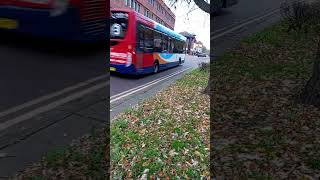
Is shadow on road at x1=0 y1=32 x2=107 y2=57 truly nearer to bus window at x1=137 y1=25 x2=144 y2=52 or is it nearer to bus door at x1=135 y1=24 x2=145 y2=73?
bus door at x1=135 y1=24 x2=145 y2=73

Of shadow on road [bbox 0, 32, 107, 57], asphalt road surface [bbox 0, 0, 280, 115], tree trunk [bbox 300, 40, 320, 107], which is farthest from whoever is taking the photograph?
shadow on road [bbox 0, 32, 107, 57]

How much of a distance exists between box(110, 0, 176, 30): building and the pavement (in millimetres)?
1886

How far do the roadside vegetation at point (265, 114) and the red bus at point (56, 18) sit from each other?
4496 millimetres

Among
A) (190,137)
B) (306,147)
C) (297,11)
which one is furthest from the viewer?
(297,11)

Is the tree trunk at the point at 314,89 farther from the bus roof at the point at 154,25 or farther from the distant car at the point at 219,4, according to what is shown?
the distant car at the point at 219,4

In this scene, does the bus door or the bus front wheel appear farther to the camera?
the bus front wheel

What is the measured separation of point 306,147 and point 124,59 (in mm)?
5950

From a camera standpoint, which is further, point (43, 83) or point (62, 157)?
point (43, 83)

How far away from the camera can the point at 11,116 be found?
6.43 meters

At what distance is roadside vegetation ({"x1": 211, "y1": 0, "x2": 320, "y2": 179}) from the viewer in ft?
13.7

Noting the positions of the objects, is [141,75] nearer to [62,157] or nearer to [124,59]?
[124,59]

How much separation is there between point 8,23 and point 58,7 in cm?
198

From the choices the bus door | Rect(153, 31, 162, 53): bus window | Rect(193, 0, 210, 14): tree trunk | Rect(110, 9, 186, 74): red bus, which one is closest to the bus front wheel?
Rect(110, 9, 186, 74): red bus

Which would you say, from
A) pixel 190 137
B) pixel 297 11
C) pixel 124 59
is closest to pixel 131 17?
pixel 124 59
